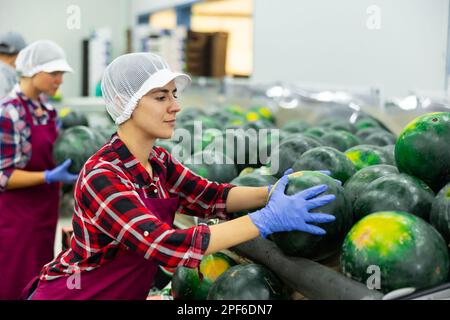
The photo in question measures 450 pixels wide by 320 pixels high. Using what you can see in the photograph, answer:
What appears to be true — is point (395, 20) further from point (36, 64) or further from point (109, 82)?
point (109, 82)

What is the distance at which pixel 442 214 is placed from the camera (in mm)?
2021

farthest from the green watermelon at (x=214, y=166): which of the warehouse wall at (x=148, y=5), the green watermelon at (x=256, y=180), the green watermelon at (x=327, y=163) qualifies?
the warehouse wall at (x=148, y=5)

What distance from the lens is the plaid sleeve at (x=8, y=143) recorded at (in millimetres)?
3760

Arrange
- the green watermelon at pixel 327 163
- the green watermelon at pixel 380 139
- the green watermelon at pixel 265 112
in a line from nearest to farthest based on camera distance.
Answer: the green watermelon at pixel 327 163 < the green watermelon at pixel 380 139 < the green watermelon at pixel 265 112

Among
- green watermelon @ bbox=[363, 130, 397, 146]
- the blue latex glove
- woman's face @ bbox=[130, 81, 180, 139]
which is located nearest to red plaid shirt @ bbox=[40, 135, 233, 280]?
woman's face @ bbox=[130, 81, 180, 139]

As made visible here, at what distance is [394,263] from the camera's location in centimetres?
186

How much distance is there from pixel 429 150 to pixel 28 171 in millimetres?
2822

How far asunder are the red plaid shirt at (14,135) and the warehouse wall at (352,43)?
11.6 ft

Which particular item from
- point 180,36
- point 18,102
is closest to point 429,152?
point 18,102

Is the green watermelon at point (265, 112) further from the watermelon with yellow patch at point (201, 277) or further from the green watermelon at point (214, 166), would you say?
the watermelon with yellow patch at point (201, 277)

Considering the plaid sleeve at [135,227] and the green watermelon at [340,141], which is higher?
the green watermelon at [340,141]

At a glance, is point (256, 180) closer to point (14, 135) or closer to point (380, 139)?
point (380, 139)

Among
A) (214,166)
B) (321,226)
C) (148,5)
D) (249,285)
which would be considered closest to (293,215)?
(321,226)

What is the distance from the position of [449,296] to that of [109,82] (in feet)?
4.87
